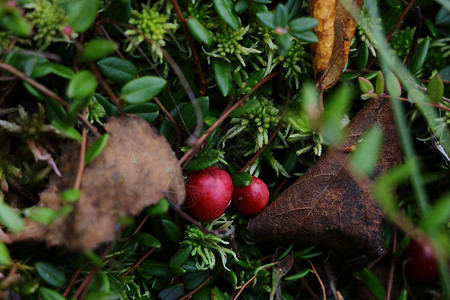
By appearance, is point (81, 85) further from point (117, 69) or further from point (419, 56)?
point (419, 56)

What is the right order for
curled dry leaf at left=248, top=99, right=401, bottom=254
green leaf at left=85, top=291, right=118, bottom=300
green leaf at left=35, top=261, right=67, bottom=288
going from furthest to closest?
curled dry leaf at left=248, top=99, right=401, bottom=254 → green leaf at left=35, top=261, right=67, bottom=288 → green leaf at left=85, top=291, right=118, bottom=300

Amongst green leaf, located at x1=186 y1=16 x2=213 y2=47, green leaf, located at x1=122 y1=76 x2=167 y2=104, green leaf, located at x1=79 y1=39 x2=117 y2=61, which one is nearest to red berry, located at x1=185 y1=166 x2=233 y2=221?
green leaf, located at x1=122 y1=76 x2=167 y2=104

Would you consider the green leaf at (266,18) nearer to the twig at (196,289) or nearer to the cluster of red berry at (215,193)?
the cluster of red berry at (215,193)

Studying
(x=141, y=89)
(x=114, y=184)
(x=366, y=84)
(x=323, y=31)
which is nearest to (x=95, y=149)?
(x=114, y=184)

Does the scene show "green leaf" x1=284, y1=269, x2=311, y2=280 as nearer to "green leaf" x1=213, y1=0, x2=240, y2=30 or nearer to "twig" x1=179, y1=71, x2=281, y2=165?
"twig" x1=179, y1=71, x2=281, y2=165

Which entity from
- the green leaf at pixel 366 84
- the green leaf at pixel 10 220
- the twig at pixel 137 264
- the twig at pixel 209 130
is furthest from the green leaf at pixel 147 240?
the green leaf at pixel 366 84

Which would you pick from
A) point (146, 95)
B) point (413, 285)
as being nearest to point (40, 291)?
→ point (146, 95)
